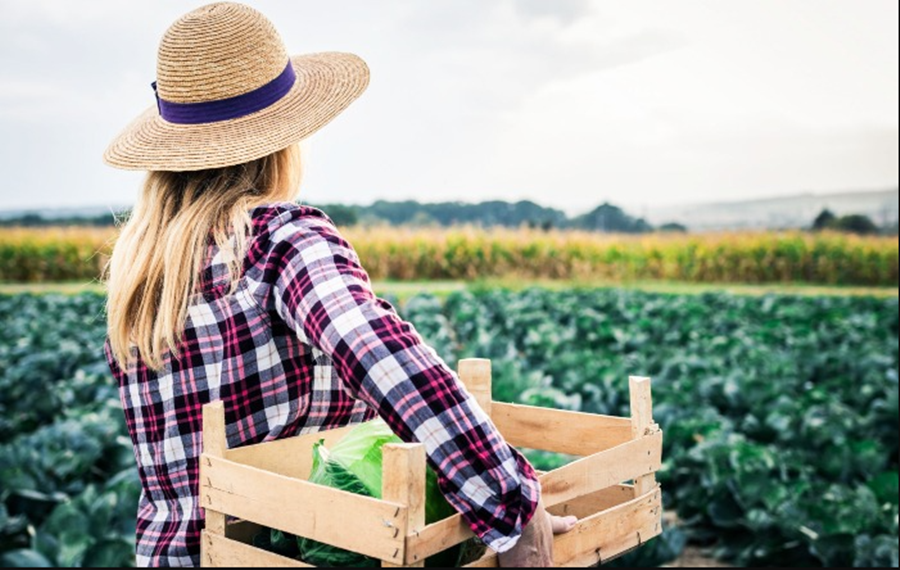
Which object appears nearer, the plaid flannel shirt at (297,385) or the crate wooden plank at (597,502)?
the plaid flannel shirt at (297,385)

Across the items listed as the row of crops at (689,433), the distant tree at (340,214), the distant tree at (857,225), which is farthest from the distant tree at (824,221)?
the row of crops at (689,433)

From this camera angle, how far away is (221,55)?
7.11ft

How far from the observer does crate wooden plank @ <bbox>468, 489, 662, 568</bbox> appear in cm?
181

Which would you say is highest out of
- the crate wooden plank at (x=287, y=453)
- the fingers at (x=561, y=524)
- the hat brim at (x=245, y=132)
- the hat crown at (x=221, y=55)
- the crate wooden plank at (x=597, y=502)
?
the hat crown at (x=221, y=55)

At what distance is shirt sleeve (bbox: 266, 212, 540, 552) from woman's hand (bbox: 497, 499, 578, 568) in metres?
0.03

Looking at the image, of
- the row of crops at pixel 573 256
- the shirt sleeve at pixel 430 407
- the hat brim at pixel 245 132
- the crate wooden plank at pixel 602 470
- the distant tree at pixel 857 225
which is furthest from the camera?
the distant tree at pixel 857 225

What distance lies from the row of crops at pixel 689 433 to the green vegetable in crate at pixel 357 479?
0.95 m

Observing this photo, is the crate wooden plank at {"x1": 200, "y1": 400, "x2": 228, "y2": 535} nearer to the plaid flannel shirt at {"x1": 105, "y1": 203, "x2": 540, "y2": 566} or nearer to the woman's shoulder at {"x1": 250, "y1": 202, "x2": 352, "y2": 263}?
the plaid flannel shirt at {"x1": 105, "y1": 203, "x2": 540, "y2": 566}

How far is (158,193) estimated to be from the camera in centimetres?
216

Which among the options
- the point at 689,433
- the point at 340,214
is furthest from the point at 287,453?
the point at 340,214

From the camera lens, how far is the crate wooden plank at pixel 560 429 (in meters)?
2.23

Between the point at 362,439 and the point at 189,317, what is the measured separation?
44 cm

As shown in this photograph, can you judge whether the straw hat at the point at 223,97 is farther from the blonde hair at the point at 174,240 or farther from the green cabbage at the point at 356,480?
the green cabbage at the point at 356,480

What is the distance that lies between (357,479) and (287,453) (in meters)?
0.23
